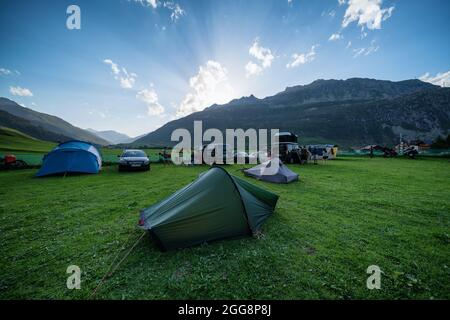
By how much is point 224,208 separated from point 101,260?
2.81 metres

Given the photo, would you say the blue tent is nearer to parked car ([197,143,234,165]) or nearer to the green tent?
parked car ([197,143,234,165])

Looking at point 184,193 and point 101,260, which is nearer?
point 101,260

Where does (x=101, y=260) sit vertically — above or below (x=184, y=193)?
below

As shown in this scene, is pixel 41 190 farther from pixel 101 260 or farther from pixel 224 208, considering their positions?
pixel 224 208

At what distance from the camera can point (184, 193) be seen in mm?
4957

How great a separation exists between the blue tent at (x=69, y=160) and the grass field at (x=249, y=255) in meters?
7.70

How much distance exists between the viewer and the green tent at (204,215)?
429 cm

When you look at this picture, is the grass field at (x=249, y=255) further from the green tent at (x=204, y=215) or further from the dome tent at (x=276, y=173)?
the dome tent at (x=276, y=173)

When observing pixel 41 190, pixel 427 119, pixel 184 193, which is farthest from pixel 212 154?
pixel 427 119

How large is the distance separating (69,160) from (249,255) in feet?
51.3

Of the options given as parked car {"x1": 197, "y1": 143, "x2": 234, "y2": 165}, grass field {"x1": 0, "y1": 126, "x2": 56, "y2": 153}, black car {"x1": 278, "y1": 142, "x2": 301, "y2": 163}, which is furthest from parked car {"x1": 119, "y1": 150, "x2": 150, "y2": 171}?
grass field {"x1": 0, "y1": 126, "x2": 56, "y2": 153}

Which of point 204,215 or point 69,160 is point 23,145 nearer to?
point 69,160

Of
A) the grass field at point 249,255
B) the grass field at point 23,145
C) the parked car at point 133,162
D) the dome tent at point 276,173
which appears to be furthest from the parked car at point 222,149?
the grass field at point 23,145

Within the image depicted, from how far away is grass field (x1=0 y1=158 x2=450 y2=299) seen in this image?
3.15 meters
